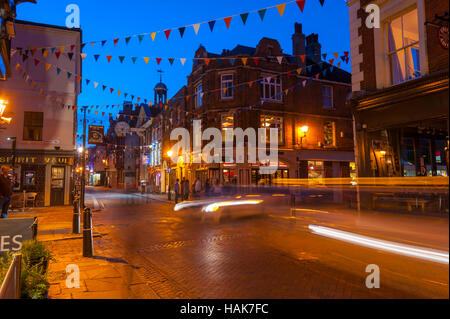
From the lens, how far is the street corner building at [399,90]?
9516mm

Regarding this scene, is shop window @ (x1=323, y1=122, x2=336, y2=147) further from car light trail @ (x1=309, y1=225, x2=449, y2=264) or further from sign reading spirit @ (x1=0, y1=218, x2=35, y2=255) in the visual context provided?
sign reading spirit @ (x1=0, y1=218, x2=35, y2=255)

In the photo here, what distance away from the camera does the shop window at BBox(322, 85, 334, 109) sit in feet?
97.3

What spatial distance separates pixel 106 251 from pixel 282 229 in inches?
218

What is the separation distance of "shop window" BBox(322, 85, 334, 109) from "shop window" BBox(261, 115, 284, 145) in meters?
5.57

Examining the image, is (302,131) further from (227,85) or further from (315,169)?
(227,85)

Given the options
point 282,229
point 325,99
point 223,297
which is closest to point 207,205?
point 282,229

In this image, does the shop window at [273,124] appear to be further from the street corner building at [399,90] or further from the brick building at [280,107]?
the street corner building at [399,90]

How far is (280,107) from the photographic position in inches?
1073

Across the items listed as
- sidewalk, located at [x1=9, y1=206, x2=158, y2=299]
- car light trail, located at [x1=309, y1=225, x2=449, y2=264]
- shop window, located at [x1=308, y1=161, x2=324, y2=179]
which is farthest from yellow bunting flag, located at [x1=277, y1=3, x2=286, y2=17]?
shop window, located at [x1=308, y1=161, x2=324, y2=179]

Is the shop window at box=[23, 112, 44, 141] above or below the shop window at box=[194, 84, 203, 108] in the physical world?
below

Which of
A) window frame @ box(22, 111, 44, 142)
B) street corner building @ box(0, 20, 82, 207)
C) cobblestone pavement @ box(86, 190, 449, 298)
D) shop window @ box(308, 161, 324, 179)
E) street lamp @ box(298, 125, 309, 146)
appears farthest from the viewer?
shop window @ box(308, 161, 324, 179)

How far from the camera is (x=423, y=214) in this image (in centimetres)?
941

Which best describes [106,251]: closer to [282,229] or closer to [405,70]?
[282,229]

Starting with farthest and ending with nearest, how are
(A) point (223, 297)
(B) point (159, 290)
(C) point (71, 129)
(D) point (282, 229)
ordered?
(C) point (71, 129) < (D) point (282, 229) < (B) point (159, 290) < (A) point (223, 297)
